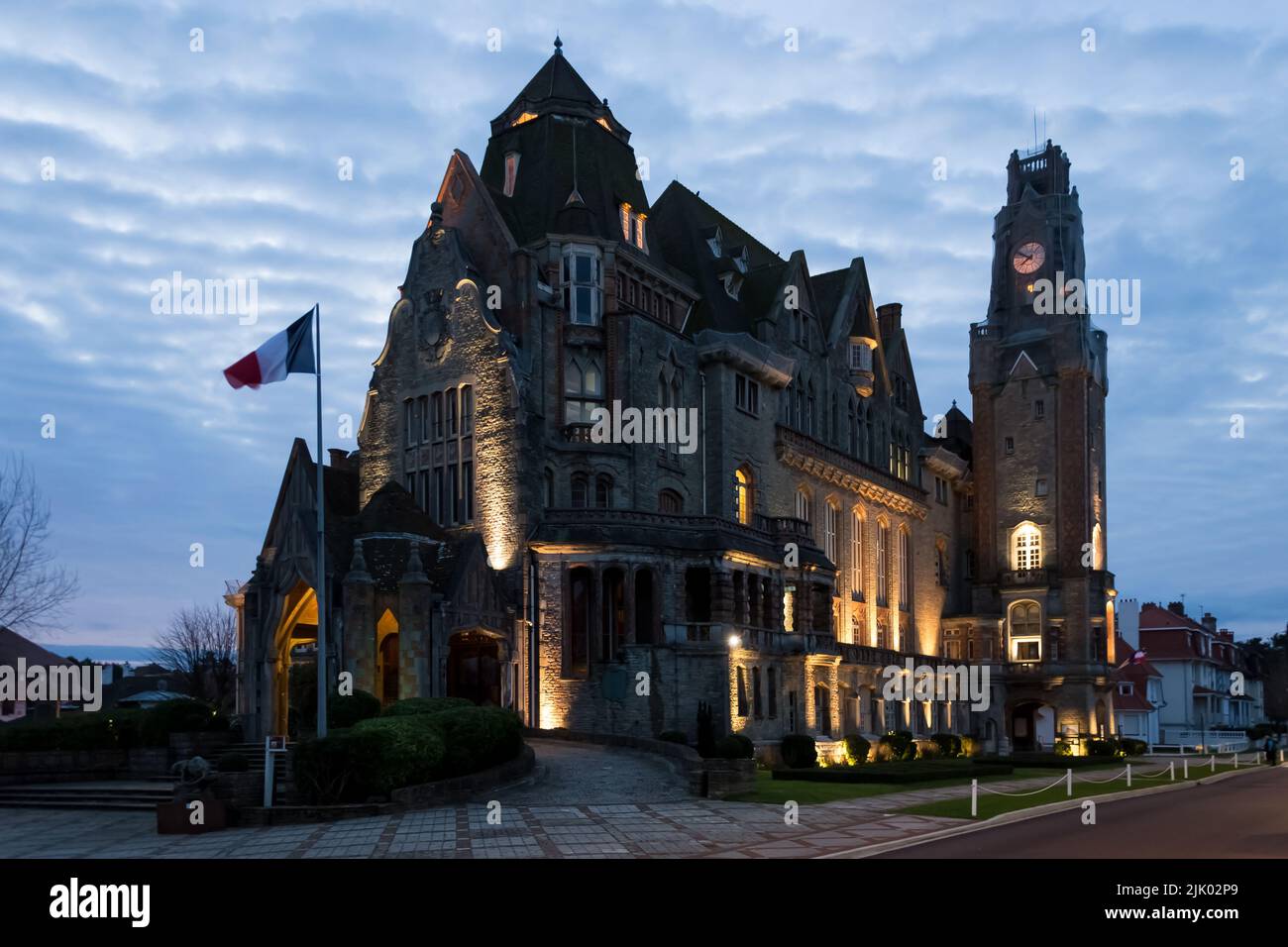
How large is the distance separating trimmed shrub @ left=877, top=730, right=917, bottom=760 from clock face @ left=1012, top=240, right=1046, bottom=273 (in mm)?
42454

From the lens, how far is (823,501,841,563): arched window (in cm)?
7194

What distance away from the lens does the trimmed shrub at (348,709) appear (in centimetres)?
3462

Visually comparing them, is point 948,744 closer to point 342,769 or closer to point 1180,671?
point 1180,671

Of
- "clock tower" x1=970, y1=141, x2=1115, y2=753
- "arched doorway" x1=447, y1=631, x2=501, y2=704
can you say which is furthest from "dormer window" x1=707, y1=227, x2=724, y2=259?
"clock tower" x1=970, y1=141, x2=1115, y2=753

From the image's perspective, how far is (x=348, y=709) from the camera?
34.9 m

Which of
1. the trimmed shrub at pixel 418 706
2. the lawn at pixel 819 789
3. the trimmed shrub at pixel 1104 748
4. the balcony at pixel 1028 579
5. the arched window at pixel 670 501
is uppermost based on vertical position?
the arched window at pixel 670 501

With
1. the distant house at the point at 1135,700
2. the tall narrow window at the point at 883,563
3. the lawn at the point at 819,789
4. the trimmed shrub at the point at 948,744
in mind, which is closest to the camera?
the lawn at the point at 819,789

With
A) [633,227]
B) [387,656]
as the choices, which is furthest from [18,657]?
[633,227]

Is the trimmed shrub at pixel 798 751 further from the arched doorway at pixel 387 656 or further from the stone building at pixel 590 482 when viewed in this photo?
the arched doorway at pixel 387 656

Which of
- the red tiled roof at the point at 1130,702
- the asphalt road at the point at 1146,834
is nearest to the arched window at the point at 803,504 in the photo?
the asphalt road at the point at 1146,834

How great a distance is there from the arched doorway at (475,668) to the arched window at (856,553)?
30082 mm

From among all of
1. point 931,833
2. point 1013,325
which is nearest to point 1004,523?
point 1013,325

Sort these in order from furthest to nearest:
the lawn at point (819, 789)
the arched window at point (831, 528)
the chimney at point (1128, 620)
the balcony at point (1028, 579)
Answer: the chimney at point (1128, 620) < the balcony at point (1028, 579) < the arched window at point (831, 528) < the lawn at point (819, 789)

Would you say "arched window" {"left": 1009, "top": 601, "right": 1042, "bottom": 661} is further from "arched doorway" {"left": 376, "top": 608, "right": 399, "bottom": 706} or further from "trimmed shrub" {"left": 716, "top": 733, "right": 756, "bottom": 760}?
"arched doorway" {"left": 376, "top": 608, "right": 399, "bottom": 706}
